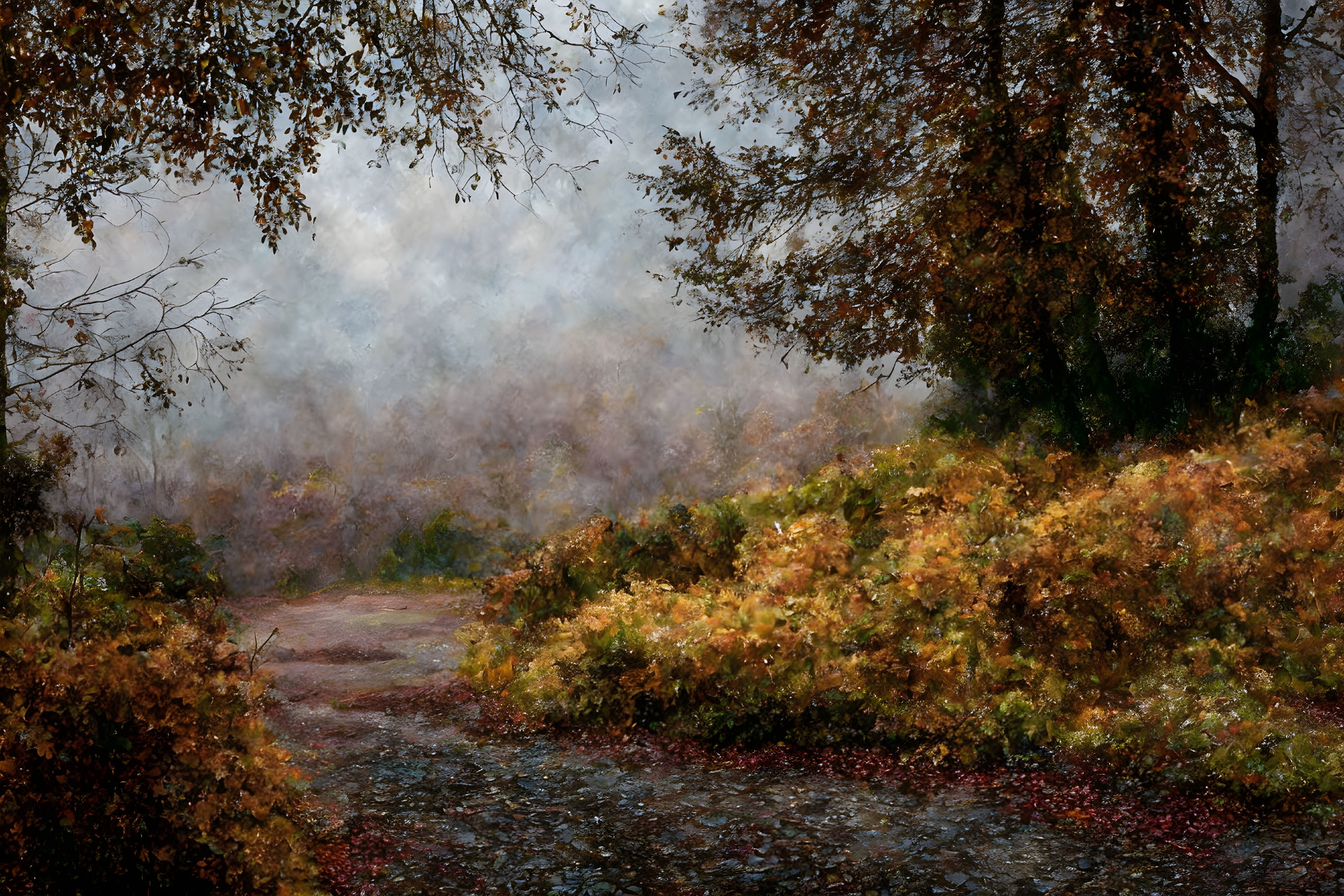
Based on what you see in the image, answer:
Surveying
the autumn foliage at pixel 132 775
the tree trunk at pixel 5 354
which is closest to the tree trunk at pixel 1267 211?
the autumn foliage at pixel 132 775

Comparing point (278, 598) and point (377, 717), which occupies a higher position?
point (278, 598)

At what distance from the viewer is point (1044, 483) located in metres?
9.88

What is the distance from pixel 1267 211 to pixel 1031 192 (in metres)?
3.18

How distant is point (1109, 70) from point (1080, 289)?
2.51 m

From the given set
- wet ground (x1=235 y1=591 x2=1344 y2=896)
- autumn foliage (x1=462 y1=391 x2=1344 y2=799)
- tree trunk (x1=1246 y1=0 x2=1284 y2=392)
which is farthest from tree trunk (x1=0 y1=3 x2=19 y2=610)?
tree trunk (x1=1246 y1=0 x2=1284 y2=392)

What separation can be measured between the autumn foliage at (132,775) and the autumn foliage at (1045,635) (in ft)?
12.8

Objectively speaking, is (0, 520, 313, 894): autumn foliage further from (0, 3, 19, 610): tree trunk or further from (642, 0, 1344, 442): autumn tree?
(642, 0, 1344, 442): autumn tree

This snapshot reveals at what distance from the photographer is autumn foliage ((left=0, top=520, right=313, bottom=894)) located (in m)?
4.03

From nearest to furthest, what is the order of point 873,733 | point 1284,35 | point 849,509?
point 873,733 → point 849,509 → point 1284,35

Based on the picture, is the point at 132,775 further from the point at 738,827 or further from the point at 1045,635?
the point at 1045,635

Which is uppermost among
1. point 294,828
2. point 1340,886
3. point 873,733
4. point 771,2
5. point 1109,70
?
point 771,2

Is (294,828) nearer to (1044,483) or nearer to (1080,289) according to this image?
(1044,483)

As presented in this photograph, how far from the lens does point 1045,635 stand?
7.34 m

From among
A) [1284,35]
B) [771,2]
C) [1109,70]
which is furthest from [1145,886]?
[1284,35]
